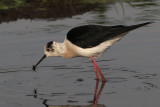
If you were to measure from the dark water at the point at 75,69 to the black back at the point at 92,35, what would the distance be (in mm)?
624

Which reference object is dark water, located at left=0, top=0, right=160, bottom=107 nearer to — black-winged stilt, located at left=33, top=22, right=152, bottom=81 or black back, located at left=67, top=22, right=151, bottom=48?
black-winged stilt, located at left=33, top=22, right=152, bottom=81

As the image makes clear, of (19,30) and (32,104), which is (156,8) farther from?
Answer: (32,104)

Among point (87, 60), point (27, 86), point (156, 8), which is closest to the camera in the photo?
point (27, 86)

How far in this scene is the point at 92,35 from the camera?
9219mm

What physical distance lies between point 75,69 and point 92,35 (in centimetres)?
85

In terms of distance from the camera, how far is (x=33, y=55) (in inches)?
417

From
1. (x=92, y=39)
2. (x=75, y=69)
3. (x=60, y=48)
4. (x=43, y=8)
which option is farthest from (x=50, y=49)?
(x=43, y=8)

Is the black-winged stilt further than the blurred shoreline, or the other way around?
the blurred shoreline

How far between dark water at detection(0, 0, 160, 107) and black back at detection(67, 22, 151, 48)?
0.62 metres

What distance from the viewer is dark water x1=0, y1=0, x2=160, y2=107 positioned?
309 inches

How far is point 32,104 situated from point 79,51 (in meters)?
1.86

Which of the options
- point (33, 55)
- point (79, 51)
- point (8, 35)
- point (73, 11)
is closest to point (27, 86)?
point (79, 51)

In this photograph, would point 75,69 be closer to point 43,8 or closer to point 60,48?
point 60,48

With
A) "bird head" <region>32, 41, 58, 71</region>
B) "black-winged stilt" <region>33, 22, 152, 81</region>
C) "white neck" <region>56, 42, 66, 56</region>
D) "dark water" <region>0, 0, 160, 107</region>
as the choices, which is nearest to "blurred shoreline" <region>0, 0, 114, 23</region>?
"dark water" <region>0, 0, 160, 107</region>
